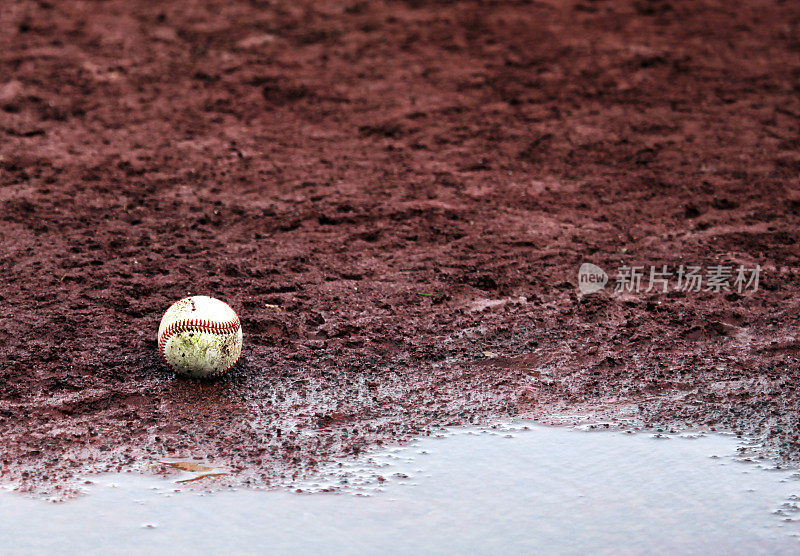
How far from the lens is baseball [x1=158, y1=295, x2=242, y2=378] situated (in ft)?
15.5

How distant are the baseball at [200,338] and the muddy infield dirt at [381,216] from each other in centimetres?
12

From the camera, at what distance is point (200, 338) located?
15.5 feet

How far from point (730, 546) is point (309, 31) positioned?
811 cm

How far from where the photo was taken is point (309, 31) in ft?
34.4

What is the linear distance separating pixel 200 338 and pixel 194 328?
2.3 inches

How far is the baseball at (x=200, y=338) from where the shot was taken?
4715 millimetres

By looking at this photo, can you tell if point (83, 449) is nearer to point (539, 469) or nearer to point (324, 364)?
point (324, 364)
